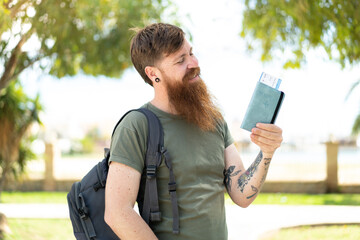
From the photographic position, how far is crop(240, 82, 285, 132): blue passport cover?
1816 millimetres

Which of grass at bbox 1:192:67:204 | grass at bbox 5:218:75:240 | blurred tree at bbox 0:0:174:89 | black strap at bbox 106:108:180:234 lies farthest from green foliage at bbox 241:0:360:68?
grass at bbox 1:192:67:204

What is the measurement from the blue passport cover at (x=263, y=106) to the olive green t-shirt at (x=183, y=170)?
8.3 inches

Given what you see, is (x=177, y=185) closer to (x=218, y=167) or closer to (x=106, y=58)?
(x=218, y=167)

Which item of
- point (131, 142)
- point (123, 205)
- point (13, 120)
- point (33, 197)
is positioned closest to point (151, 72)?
point (131, 142)

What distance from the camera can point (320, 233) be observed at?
A: 24.8ft

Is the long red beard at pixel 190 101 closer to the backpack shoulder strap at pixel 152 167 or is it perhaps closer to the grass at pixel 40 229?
the backpack shoulder strap at pixel 152 167

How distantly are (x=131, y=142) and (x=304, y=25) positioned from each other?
3.94 metres

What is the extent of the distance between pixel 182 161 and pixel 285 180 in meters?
11.7

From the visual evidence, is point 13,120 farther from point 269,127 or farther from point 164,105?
point 269,127

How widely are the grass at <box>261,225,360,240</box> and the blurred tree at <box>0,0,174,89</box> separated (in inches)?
150

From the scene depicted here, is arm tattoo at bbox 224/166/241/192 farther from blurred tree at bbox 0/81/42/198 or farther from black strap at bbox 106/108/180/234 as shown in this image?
blurred tree at bbox 0/81/42/198

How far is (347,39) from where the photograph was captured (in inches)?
215

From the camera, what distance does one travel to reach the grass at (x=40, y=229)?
7.61m

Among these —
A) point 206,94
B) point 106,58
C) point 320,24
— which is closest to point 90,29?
point 106,58
